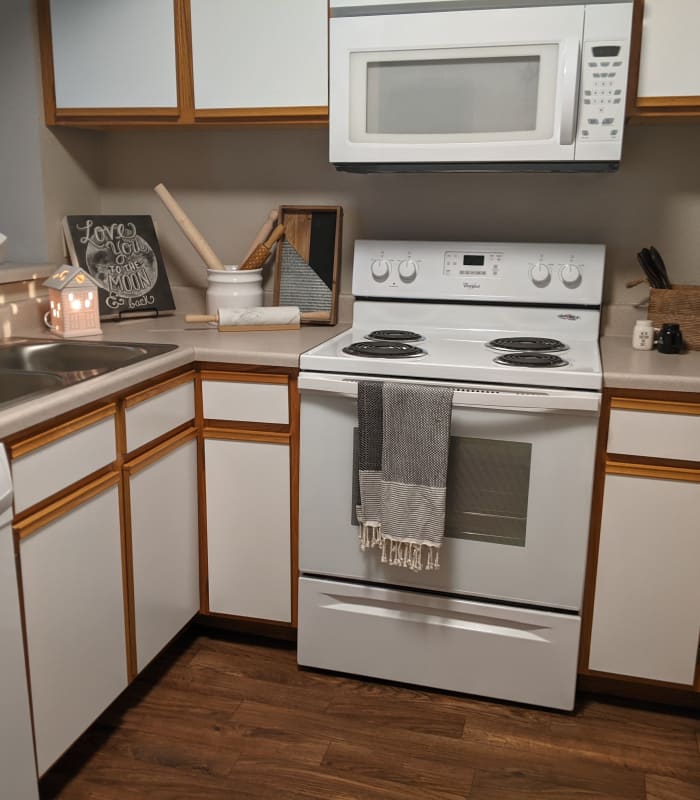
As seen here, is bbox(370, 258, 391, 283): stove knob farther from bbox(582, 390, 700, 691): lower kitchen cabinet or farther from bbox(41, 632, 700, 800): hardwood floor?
bbox(41, 632, 700, 800): hardwood floor

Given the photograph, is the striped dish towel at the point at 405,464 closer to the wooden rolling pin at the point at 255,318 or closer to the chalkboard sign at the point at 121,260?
the wooden rolling pin at the point at 255,318

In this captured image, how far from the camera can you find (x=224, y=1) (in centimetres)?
225

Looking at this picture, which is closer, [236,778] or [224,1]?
[236,778]

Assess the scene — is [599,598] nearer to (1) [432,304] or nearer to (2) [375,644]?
(2) [375,644]

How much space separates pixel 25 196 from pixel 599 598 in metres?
2.03

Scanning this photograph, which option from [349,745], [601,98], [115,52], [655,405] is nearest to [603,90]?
[601,98]

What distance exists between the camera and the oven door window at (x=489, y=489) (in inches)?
77.0

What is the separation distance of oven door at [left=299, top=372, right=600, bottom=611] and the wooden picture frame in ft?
1.83

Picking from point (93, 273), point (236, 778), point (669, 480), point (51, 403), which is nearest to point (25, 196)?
point (93, 273)

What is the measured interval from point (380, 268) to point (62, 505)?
3.96 ft

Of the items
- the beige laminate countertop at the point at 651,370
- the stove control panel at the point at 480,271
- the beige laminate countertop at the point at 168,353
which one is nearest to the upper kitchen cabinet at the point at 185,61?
the stove control panel at the point at 480,271

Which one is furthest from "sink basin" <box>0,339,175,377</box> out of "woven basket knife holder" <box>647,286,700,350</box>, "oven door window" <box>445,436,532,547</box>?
"woven basket knife holder" <box>647,286,700,350</box>

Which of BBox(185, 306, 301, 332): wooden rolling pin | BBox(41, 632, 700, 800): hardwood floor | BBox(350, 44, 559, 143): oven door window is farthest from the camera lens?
BBox(185, 306, 301, 332): wooden rolling pin

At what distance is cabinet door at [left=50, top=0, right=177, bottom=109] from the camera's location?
2.30 meters
